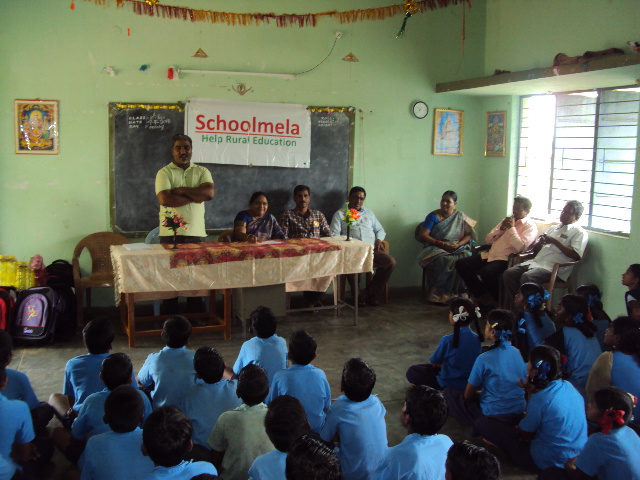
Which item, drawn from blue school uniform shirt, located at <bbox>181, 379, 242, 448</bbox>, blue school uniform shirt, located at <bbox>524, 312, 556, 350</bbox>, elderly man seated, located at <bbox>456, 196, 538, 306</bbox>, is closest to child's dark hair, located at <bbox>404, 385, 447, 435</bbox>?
blue school uniform shirt, located at <bbox>181, 379, 242, 448</bbox>

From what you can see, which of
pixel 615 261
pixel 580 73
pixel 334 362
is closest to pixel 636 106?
pixel 580 73

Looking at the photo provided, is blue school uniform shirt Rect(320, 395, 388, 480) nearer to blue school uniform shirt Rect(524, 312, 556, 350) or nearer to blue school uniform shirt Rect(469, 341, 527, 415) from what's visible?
blue school uniform shirt Rect(469, 341, 527, 415)

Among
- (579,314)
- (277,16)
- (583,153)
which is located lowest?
(579,314)

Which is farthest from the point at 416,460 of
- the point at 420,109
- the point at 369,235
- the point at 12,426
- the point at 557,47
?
the point at 420,109

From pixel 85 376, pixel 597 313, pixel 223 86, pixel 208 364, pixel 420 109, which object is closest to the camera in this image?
pixel 208 364

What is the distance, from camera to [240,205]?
22.6 feet

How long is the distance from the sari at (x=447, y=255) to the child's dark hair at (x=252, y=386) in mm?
4664

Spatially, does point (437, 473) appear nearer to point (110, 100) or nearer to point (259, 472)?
point (259, 472)

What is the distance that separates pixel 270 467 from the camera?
7.47 ft

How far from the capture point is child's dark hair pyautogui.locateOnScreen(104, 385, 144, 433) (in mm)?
2506

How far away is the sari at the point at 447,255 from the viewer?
7168mm

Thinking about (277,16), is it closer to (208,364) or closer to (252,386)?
(208,364)

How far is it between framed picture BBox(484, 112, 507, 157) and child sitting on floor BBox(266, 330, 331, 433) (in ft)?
16.8

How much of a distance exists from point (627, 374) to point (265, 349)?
207 centimetres
